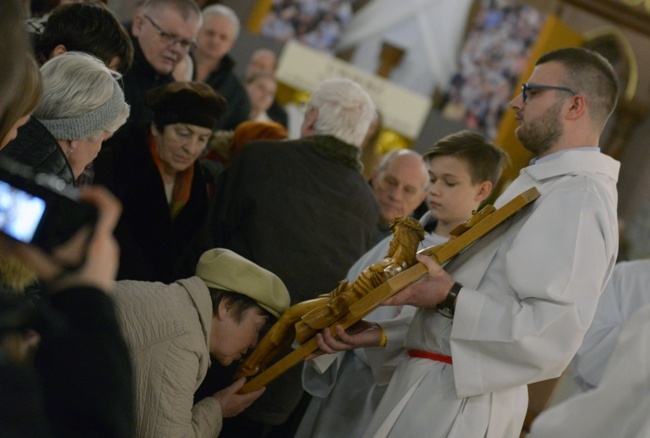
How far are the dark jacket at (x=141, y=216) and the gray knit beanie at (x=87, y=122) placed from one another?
76cm

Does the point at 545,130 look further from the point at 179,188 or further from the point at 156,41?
the point at 156,41

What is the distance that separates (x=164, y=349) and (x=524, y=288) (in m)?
1.10

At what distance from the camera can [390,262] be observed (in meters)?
2.95

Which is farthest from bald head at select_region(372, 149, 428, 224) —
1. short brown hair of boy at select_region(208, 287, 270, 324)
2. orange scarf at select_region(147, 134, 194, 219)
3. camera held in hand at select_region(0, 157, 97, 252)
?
camera held in hand at select_region(0, 157, 97, 252)

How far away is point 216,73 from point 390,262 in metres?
3.32

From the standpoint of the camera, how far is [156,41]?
4.39m

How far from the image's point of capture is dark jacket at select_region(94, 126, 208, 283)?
379 centimetres

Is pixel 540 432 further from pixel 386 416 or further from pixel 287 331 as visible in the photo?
pixel 287 331

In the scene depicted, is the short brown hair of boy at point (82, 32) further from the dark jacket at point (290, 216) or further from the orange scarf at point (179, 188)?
the dark jacket at point (290, 216)

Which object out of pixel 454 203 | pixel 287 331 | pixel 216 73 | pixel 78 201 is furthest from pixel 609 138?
pixel 78 201

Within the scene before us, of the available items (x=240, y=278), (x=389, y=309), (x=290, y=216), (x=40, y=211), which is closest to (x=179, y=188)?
(x=290, y=216)

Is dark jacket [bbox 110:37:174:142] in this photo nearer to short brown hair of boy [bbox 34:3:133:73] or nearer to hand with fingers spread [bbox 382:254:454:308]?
short brown hair of boy [bbox 34:3:133:73]

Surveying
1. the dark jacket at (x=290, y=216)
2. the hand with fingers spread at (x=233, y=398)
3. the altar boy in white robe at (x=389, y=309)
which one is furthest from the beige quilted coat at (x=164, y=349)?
the dark jacket at (x=290, y=216)

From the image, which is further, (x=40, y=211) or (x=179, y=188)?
(x=179, y=188)
